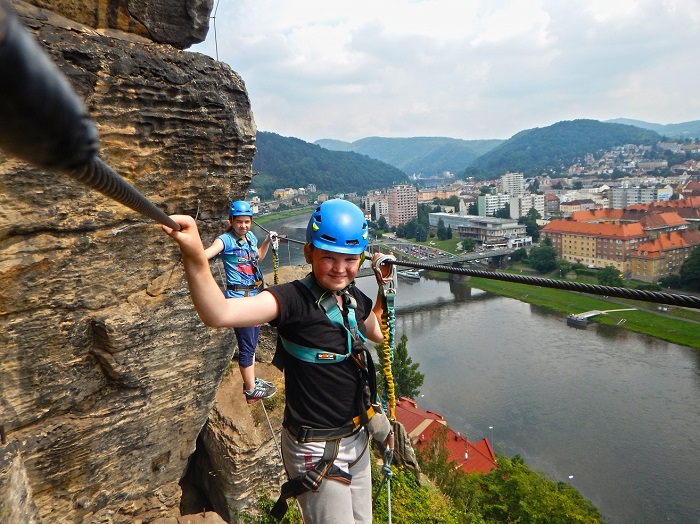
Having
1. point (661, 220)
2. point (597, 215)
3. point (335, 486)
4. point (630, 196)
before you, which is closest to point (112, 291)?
point (335, 486)

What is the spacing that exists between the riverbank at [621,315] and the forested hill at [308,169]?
79427mm

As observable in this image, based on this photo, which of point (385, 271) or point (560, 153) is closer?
point (385, 271)

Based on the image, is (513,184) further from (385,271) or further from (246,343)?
(385,271)

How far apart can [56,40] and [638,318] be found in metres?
33.8

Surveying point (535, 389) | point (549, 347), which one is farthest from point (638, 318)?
point (535, 389)

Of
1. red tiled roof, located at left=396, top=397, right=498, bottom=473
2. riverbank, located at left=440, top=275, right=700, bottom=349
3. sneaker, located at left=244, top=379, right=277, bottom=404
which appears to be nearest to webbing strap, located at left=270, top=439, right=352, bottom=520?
sneaker, located at left=244, top=379, right=277, bottom=404

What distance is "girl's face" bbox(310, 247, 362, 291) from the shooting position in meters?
1.96

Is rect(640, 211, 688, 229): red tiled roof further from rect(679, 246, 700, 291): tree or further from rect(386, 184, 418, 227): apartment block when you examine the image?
rect(386, 184, 418, 227): apartment block

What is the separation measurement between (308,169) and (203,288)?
14302 cm

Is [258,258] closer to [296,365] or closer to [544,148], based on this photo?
[296,365]

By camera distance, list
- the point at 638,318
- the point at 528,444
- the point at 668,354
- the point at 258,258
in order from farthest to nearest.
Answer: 1. the point at 638,318
2. the point at 668,354
3. the point at 528,444
4. the point at 258,258

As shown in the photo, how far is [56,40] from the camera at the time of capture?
348 cm

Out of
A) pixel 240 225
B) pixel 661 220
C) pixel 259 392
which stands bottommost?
pixel 661 220

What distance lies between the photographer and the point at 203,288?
156cm
